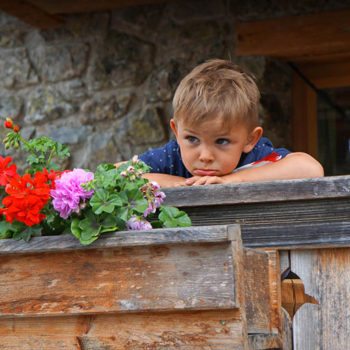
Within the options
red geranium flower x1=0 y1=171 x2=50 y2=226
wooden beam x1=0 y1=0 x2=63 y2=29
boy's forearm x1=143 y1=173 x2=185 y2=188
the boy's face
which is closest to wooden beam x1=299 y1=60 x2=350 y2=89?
wooden beam x1=0 y1=0 x2=63 y2=29

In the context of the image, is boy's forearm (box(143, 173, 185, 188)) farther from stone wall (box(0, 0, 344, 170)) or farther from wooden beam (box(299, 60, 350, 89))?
wooden beam (box(299, 60, 350, 89))

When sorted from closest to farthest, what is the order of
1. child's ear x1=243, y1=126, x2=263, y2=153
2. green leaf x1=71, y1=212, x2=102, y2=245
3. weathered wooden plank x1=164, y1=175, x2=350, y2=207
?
green leaf x1=71, y1=212, x2=102, y2=245 < weathered wooden plank x1=164, y1=175, x2=350, y2=207 < child's ear x1=243, y1=126, x2=263, y2=153

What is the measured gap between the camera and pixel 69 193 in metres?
1.87

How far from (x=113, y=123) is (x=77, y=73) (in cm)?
37

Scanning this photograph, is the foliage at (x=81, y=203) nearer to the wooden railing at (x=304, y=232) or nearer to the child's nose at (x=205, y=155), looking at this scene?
the wooden railing at (x=304, y=232)

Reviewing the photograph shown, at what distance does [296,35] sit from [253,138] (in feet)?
7.43

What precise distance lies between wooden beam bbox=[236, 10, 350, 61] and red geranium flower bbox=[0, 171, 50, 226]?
3044 mm

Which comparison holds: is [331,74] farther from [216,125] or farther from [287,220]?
[287,220]

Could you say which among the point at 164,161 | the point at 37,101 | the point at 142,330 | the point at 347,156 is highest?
the point at 37,101

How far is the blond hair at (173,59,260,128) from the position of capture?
7.89 feet

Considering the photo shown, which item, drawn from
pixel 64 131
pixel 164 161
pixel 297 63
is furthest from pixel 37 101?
pixel 164 161

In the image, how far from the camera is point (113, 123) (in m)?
5.20

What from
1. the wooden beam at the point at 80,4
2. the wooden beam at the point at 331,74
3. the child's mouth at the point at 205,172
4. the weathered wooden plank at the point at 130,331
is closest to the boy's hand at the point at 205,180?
the child's mouth at the point at 205,172

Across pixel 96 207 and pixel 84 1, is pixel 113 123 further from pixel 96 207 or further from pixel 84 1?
pixel 96 207
